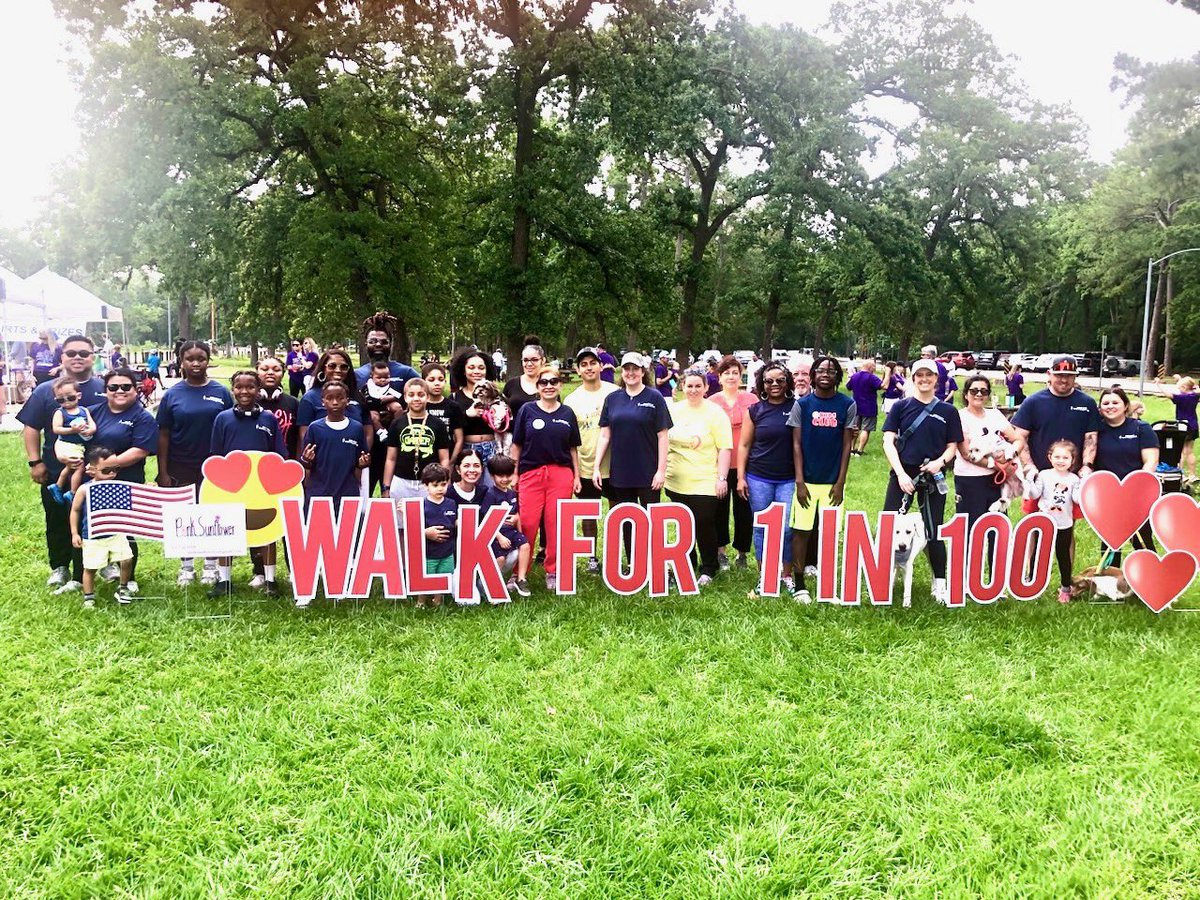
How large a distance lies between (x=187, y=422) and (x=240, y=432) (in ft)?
1.77

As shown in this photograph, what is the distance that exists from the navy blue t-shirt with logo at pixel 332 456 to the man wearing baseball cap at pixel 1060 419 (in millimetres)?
5181

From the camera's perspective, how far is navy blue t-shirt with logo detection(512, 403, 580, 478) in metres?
6.18

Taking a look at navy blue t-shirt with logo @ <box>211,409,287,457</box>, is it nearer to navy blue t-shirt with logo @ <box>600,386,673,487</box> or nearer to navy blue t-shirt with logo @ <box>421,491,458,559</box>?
navy blue t-shirt with logo @ <box>421,491,458,559</box>

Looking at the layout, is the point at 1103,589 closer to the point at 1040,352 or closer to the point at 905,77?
the point at 905,77

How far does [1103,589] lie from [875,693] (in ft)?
9.47

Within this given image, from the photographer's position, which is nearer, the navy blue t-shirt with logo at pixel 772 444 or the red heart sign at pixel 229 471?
the red heart sign at pixel 229 471

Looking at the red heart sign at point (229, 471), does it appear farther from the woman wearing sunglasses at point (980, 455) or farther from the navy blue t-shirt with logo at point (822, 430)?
the woman wearing sunglasses at point (980, 455)

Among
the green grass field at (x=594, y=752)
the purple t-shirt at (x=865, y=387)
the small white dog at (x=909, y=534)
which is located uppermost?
the purple t-shirt at (x=865, y=387)

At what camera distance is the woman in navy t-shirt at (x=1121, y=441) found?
6203 millimetres

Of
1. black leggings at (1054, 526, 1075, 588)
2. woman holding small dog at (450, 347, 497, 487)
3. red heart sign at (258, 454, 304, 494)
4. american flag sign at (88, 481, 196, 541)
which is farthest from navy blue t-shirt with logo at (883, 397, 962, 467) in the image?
american flag sign at (88, 481, 196, 541)

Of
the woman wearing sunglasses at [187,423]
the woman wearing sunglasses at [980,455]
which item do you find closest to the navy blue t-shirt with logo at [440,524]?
the woman wearing sunglasses at [187,423]

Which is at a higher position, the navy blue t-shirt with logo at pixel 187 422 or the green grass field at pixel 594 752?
the navy blue t-shirt with logo at pixel 187 422

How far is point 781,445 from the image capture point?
621cm

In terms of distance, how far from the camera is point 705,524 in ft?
21.3
